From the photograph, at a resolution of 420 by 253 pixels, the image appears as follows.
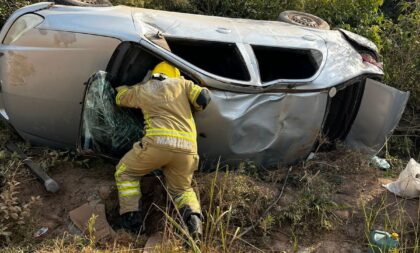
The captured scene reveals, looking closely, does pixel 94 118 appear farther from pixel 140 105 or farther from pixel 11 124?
pixel 11 124

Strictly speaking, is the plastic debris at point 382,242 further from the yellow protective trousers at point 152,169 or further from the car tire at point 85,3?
the car tire at point 85,3

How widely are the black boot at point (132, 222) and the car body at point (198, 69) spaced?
2.18ft

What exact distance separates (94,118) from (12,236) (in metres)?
1.07

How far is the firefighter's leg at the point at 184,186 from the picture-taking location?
3.81m

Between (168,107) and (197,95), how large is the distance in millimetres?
252

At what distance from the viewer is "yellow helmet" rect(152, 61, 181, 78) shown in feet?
13.1

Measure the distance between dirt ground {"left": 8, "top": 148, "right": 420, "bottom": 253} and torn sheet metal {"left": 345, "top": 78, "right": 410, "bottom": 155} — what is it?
2.16ft

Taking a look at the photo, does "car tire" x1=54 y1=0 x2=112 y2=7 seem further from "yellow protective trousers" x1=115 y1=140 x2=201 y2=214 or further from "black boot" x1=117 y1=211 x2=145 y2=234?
"black boot" x1=117 y1=211 x2=145 y2=234

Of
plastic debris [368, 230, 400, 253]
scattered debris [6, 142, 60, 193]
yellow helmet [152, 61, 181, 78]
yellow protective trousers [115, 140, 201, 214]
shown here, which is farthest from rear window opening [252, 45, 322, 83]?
scattered debris [6, 142, 60, 193]

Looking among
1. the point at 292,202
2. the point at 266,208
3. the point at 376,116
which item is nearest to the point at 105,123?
the point at 266,208

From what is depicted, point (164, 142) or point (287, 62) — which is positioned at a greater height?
point (287, 62)

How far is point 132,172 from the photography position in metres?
3.90

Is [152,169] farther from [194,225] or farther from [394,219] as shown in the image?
[394,219]

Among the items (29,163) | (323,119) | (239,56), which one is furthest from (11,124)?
(323,119)
